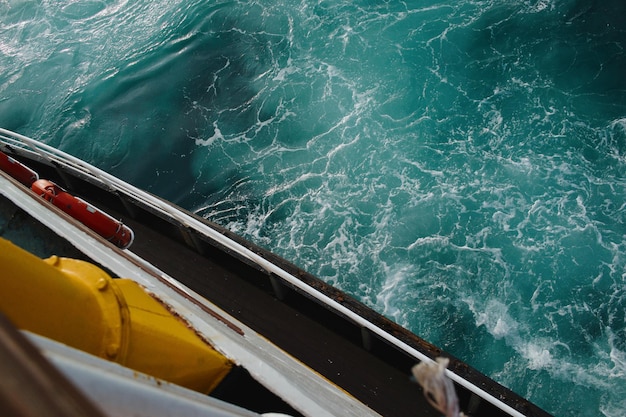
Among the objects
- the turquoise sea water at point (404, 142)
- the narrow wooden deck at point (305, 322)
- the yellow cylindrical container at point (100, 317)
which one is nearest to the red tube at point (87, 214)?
the narrow wooden deck at point (305, 322)

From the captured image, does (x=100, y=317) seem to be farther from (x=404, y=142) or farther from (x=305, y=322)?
(x=404, y=142)

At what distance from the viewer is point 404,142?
16.6 metres

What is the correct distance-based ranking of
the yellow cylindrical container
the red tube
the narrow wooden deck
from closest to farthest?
the yellow cylindrical container
the red tube
the narrow wooden deck

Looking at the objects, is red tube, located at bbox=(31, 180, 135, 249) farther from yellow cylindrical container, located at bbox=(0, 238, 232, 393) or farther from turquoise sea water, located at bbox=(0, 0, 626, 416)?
turquoise sea water, located at bbox=(0, 0, 626, 416)

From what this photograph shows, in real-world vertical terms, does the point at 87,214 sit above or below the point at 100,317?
below

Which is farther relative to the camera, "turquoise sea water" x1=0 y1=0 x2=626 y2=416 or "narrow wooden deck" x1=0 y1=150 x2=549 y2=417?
"turquoise sea water" x1=0 y1=0 x2=626 y2=416

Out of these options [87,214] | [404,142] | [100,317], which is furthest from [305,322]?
[404,142]

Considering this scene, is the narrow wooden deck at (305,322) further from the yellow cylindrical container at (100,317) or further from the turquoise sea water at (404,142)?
the turquoise sea water at (404,142)

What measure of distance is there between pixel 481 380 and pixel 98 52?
850 inches

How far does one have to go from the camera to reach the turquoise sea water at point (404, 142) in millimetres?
13148

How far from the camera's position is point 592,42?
57.4ft

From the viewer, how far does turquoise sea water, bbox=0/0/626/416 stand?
43.1 ft

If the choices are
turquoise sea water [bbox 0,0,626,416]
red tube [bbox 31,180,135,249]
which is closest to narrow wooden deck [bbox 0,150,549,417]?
red tube [bbox 31,180,135,249]

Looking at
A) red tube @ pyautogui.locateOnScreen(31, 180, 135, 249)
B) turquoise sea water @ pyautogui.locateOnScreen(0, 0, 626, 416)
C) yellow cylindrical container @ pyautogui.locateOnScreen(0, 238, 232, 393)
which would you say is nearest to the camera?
yellow cylindrical container @ pyautogui.locateOnScreen(0, 238, 232, 393)
